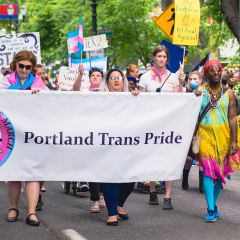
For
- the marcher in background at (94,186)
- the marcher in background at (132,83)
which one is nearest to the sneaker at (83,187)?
the marcher in background at (94,186)

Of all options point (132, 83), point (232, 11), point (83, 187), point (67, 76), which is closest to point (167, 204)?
point (83, 187)

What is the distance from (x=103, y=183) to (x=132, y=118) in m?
0.72

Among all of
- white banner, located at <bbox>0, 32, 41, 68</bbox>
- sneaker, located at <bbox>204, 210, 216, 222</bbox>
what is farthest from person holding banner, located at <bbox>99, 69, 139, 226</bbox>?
white banner, located at <bbox>0, 32, 41, 68</bbox>

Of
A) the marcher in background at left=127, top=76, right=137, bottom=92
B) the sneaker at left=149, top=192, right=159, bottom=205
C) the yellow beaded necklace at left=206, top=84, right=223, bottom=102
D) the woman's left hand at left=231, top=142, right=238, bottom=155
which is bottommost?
the sneaker at left=149, top=192, right=159, bottom=205

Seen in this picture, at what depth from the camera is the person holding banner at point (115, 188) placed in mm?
7543

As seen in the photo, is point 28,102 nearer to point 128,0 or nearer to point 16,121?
point 16,121

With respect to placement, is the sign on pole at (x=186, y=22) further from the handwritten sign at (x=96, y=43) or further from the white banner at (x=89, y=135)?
the handwritten sign at (x=96, y=43)

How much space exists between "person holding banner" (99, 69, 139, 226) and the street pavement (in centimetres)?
13

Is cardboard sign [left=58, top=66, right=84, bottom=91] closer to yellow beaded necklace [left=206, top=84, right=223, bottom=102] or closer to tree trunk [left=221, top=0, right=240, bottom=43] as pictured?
tree trunk [left=221, top=0, right=240, bottom=43]

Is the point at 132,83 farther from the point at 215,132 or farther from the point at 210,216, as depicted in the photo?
the point at 210,216

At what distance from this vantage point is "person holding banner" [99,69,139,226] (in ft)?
24.7

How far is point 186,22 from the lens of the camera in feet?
30.8

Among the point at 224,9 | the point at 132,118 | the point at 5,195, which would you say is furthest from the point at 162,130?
the point at 224,9

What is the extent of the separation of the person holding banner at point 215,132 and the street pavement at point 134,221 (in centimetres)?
38
